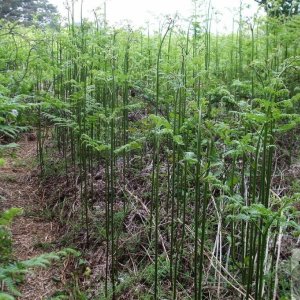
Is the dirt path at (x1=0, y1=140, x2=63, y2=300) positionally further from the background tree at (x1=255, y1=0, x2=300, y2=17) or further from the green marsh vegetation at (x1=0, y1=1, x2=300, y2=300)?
the background tree at (x1=255, y1=0, x2=300, y2=17)

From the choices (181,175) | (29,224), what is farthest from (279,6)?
(29,224)

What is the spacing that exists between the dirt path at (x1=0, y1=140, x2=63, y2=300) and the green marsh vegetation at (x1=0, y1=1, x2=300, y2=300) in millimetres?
165

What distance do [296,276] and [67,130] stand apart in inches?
113

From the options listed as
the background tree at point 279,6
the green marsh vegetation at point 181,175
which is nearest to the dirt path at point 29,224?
the green marsh vegetation at point 181,175

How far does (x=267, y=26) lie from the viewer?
3.78 metres

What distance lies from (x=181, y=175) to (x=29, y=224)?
1546 mm

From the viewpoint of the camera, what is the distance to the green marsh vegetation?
1.81 metres

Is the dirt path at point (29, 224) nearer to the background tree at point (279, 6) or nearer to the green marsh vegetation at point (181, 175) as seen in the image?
the green marsh vegetation at point (181, 175)

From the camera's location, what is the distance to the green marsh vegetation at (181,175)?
1814 mm

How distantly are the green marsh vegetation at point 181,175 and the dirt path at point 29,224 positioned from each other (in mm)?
165

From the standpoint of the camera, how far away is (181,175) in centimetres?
Result: 247

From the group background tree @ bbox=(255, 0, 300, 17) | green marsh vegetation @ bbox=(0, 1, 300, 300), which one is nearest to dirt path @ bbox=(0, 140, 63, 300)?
green marsh vegetation @ bbox=(0, 1, 300, 300)

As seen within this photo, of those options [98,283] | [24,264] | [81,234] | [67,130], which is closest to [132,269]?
[98,283]

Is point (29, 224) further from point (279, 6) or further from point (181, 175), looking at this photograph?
point (279, 6)
